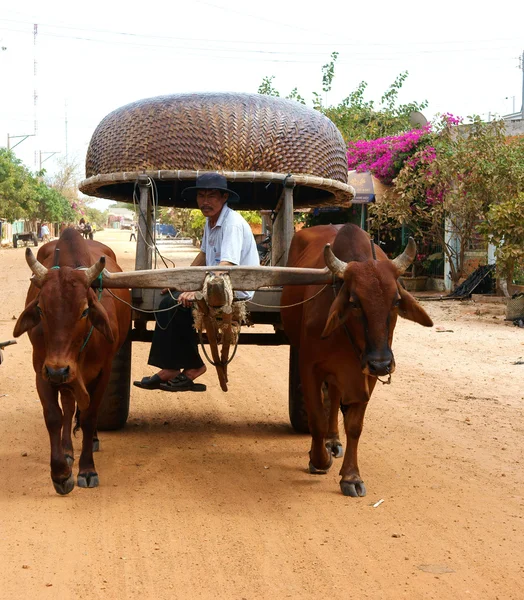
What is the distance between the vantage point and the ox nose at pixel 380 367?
501cm

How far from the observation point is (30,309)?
516cm

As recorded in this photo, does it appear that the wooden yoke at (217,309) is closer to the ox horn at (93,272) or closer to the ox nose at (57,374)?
the ox horn at (93,272)

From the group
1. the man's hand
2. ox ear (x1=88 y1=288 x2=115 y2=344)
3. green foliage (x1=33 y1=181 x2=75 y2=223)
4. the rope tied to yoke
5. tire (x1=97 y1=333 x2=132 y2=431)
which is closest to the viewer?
ox ear (x1=88 y1=288 x2=115 y2=344)

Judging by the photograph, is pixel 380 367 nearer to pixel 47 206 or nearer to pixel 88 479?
pixel 88 479

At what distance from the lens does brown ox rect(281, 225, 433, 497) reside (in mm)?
5113

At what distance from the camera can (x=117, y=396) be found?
22.9ft

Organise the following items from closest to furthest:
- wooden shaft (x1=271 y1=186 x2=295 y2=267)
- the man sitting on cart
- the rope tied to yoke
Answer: the rope tied to yoke < the man sitting on cart < wooden shaft (x1=271 y1=186 x2=295 y2=267)

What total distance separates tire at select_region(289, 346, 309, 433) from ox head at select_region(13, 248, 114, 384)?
2.14 m

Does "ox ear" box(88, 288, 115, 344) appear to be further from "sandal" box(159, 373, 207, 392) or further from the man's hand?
"sandal" box(159, 373, 207, 392)

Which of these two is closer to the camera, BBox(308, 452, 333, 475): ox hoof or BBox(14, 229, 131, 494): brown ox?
BBox(14, 229, 131, 494): brown ox

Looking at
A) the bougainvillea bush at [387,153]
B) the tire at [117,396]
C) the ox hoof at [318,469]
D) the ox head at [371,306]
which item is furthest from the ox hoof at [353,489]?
the bougainvillea bush at [387,153]

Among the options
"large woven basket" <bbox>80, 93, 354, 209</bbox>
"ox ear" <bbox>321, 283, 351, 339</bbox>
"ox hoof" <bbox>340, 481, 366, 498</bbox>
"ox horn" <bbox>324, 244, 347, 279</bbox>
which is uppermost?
"large woven basket" <bbox>80, 93, 354, 209</bbox>

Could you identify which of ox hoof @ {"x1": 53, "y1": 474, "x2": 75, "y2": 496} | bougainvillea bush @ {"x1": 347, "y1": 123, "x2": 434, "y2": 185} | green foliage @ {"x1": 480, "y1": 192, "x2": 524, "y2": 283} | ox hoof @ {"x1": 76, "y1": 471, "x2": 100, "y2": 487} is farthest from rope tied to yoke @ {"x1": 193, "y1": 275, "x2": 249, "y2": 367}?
bougainvillea bush @ {"x1": 347, "y1": 123, "x2": 434, "y2": 185}

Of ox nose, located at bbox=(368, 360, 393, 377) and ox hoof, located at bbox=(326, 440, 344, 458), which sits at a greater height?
ox nose, located at bbox=(368, 360, 393, 377)
